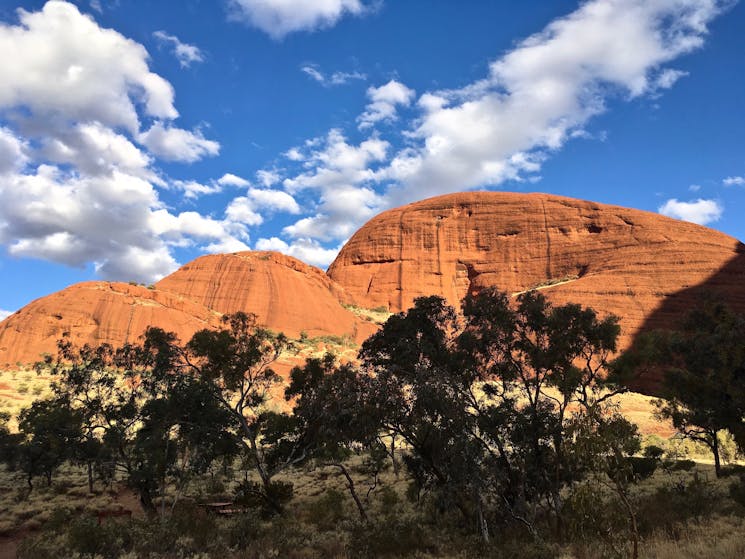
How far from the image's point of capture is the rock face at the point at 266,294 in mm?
72125

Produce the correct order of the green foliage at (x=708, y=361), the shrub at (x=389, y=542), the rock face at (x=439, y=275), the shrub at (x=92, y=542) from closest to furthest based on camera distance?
the shrub at (x=389, y=542)
the shrub at (x=92, y=542)
the green foliage at (x=708, y=361)
the rock face at (x=439, y=275)

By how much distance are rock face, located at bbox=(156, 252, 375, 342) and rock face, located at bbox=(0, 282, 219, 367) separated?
12.0m

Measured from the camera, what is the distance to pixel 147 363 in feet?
56.4

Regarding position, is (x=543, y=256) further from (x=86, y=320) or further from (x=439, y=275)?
(x=86, y=320)

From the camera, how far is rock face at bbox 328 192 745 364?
217ft

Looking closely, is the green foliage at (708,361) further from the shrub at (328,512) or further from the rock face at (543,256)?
the rock face at (543,256)

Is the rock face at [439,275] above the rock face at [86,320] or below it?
above

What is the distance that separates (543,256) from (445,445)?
84.1 meters

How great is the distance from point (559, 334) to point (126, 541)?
1436 cm

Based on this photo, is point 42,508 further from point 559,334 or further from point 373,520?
point 559,334

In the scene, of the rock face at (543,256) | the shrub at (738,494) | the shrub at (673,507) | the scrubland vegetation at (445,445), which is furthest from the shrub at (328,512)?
the rock face at (543,256)

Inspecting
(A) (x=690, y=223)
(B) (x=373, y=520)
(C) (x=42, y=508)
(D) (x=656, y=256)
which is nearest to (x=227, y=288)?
(C) (x=42, y=508)

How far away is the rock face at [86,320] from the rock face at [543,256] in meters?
47.3

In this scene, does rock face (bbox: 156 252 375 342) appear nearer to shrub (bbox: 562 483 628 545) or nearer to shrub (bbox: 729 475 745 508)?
shrub (bbox: 729 475 745 508)
